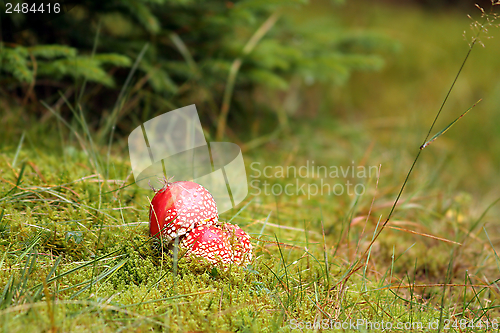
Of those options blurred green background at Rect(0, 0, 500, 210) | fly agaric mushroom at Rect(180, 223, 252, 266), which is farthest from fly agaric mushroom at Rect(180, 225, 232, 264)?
blurred green background at Rect(0, 0, 500, 210)

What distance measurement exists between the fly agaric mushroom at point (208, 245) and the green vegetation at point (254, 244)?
0.05m

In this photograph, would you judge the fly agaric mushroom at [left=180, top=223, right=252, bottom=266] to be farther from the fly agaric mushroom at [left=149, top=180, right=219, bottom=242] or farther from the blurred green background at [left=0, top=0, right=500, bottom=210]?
the blurred green background at [left=0, top=0, right=500, bottom=210]

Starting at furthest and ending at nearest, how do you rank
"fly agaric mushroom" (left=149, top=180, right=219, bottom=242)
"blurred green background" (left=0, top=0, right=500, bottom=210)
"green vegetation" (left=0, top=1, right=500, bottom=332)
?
1. "blurred green background" (left=0, top=0, right=500, bottom=210)
2. "fly agaric mushroom" (left=149, top=180, right=219, bottom=242)
3. "green vegetation" (left=0, top=1, right=500, bottom=332)

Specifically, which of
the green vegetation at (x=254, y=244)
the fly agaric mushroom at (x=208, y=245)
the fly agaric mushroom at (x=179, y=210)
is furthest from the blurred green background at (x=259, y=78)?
the fly agaric mushroom at (x=208, y=245)

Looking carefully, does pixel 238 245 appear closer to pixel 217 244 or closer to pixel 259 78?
pixel 217 244

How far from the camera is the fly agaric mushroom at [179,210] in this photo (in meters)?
1.38

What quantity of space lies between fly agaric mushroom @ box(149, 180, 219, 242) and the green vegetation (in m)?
0.10

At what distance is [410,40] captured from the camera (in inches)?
215

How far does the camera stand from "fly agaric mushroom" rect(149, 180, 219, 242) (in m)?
1.38

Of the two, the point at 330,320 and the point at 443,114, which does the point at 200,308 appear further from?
the point at 443,114

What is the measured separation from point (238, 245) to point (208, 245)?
128 mm

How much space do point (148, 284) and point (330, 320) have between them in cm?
70

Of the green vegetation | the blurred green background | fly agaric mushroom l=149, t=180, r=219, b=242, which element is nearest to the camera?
the green vegetation

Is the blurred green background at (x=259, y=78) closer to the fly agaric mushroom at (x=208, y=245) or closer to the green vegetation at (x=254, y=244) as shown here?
the green vegetation at (x=254, y=244)
